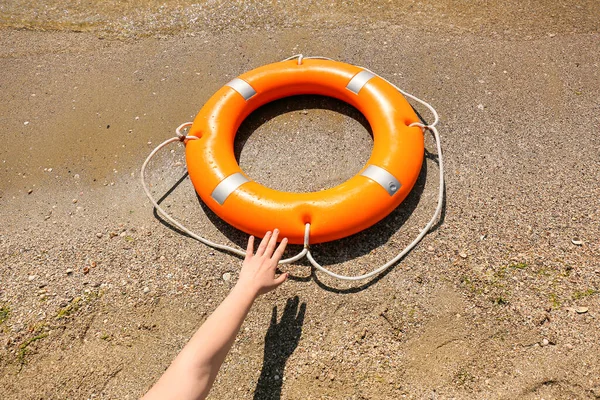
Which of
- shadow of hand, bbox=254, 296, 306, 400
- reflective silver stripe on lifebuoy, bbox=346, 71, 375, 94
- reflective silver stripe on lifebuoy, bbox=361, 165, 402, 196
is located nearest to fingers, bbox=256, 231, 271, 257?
shadow of hand, bbox=254, 296, 306, 400

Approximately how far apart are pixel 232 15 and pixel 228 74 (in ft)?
2.44

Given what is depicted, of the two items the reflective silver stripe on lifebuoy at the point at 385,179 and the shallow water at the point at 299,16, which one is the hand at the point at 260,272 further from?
the shallow water at the point at 299,16

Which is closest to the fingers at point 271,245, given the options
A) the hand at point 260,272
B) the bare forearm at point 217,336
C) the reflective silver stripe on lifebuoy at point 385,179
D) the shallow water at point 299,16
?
the hand at point 260,272

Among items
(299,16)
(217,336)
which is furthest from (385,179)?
(299,16)

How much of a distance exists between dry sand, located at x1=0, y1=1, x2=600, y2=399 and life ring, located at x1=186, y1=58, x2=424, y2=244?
0.63 ft

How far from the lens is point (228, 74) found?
2984 mm

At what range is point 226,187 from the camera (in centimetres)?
210

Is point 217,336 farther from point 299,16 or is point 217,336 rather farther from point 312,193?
point 299,16

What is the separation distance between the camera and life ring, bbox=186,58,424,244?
199cm

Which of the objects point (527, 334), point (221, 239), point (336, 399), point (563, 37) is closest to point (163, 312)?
point (221, 239)

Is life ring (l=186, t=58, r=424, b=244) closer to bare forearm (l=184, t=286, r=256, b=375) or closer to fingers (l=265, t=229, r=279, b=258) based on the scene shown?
fingers (l=265, t=229, r=279, b=258)

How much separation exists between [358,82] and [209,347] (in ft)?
5.82

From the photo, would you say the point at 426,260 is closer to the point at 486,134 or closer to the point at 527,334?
the point at 527,334

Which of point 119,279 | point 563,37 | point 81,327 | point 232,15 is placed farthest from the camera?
point 232,15
